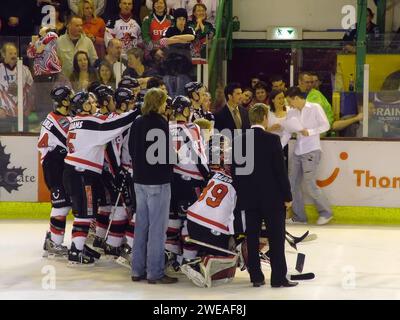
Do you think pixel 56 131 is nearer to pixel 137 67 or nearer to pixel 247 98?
pixel 137 67

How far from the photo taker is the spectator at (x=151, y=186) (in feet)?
27.2

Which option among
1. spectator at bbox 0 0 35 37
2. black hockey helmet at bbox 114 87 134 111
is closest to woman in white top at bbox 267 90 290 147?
black hockey helmet at bbox 114 87 134 111

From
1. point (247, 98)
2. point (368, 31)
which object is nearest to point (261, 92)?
point (247, 98)

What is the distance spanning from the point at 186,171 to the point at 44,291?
1522 millimetres

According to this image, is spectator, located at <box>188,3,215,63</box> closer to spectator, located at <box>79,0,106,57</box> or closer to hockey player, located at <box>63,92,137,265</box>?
spectator, located at <box>79,0,106,57</box>

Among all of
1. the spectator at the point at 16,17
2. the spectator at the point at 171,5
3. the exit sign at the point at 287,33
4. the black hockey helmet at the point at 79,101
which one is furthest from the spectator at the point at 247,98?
the spectator at the point at 16,17

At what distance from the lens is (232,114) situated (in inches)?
431

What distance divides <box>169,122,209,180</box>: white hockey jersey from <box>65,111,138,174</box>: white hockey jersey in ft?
1.42

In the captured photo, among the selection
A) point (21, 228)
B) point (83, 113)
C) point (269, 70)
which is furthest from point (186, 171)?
point (269, 70)

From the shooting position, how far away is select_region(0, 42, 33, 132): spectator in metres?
11.8

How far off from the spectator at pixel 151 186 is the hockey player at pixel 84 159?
586 millimetres

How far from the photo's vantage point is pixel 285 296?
7.99 meters

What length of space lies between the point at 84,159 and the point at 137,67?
8.63 feet
